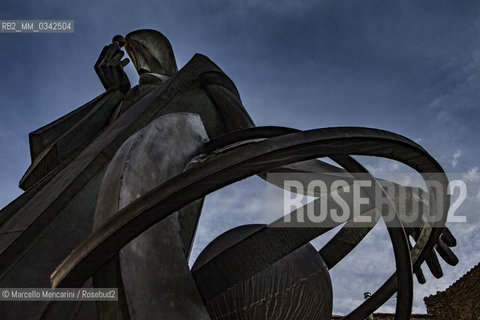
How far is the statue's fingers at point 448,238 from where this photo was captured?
2420mm

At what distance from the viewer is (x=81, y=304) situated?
2.08 metres

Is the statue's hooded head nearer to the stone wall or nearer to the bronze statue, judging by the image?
the bronze statue

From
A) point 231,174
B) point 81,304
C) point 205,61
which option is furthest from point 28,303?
point 205,61

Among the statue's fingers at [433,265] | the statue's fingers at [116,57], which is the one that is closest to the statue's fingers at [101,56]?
the statue's fingers at [116,57]

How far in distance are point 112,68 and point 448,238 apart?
144 inches

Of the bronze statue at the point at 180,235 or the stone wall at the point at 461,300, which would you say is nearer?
the bronze statue at the point at 180,235

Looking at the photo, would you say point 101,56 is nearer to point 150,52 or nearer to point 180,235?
point 150,52

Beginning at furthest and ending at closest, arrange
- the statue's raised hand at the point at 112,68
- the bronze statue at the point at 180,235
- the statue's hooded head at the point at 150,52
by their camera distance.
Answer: the statue's hooded head at the point at 150,52 < the statue's raised hand at the point at 112,68 < the bronze statue at the point at 180,235

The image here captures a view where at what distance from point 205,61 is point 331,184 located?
77.9 inches

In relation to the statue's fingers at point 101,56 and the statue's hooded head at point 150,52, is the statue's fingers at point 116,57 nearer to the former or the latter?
the statue's fingers at point 101,56

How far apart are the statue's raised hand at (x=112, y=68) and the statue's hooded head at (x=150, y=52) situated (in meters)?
0.34

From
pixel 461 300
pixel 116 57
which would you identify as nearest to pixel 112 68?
pixel 116 57

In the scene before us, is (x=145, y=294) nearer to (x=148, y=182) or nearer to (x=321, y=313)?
(x=148, y=182)

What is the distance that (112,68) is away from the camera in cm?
422
